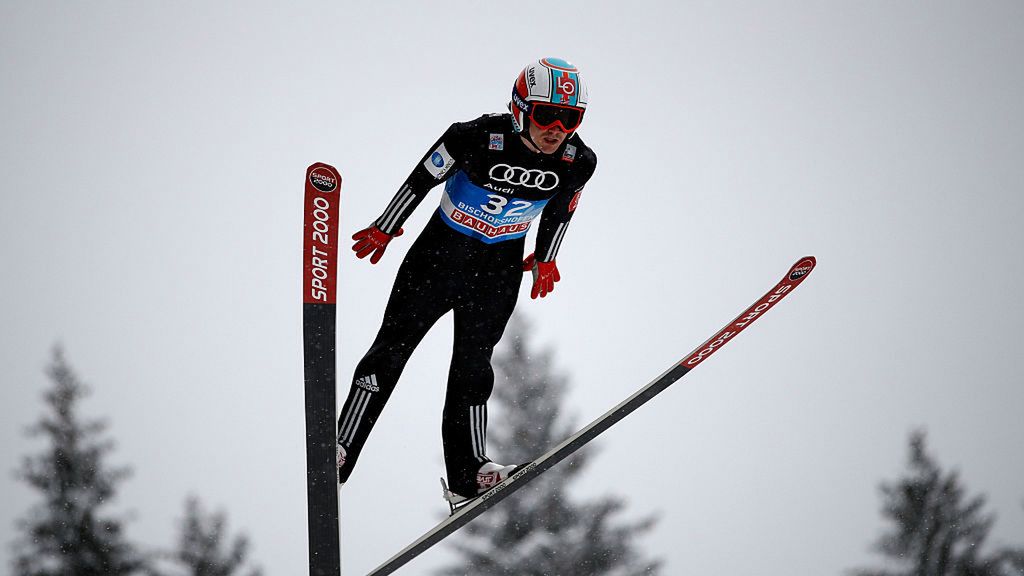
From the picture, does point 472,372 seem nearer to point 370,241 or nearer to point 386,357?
point 386,357

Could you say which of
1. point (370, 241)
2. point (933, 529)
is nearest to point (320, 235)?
point (370, 241)

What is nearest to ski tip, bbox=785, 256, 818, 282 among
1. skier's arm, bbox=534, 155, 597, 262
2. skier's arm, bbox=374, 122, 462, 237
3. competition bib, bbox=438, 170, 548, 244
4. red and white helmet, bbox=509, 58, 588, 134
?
skier's arm, bbox=534, 155, 597, 262

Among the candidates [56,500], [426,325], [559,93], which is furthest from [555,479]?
[559,93]

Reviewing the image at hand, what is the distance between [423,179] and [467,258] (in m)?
0.51

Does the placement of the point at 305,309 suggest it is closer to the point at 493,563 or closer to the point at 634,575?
the point at 493,563

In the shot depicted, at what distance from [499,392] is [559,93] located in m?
7.93

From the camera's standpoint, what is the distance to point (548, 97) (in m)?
4.35

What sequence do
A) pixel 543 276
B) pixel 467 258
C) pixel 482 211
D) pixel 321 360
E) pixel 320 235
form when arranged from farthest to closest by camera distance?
pixel 543 276
pixel 467 258
pixel 482 211
pixel 321 360
pixel 320 235

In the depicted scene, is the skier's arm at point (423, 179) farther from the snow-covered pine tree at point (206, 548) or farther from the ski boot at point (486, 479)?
the snow-covered pine tree at point (206, 548)

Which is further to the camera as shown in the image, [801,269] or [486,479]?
[801,269]

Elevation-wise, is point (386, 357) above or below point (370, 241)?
below

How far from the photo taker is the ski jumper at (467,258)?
4535mm

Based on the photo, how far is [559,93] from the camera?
14.3ft

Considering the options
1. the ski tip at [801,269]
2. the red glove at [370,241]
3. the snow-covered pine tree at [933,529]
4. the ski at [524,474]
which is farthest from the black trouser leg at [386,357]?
the snow-covered pine tree at [933,529]
